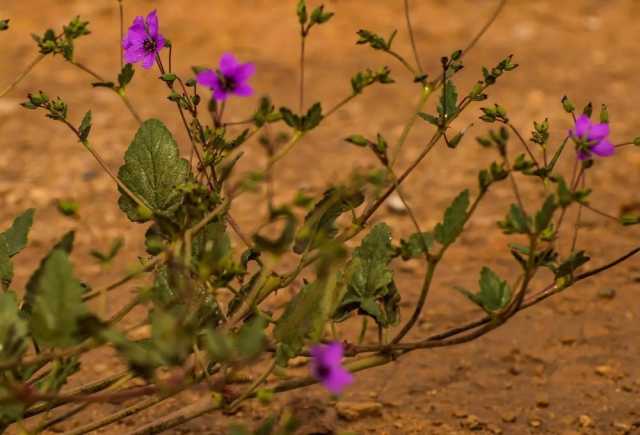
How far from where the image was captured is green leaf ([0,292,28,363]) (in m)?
1.55

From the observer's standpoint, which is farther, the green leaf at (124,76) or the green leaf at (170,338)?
the green leaf at (124,76)

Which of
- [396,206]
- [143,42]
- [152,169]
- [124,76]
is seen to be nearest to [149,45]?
[143,42]

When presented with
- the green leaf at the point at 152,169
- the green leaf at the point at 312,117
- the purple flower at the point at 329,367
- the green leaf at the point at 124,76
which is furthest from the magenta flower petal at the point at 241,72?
the purple flower at the point at 329,367

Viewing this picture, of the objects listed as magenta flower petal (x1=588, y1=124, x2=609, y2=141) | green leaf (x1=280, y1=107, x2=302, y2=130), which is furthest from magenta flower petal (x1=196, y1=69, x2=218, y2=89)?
magenta flower petal (x1=588, y1=124, x2=609, y2=141)

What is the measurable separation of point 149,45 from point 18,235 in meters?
0.43

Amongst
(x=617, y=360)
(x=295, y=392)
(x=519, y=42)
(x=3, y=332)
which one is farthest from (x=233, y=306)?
(x=519, y=42)

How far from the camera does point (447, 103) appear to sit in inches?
77.2

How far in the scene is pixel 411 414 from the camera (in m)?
2.52

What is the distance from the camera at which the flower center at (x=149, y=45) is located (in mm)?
1946

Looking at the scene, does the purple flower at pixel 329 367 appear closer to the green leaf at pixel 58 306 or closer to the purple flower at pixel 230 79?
the green leaf at pixel 58 306

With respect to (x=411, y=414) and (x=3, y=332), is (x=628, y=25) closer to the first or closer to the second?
(x=411, y=414)

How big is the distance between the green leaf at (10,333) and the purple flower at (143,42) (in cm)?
53

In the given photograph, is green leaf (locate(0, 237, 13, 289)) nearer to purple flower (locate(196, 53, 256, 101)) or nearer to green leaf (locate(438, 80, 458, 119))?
purple flower (locate(196, 53, 256, 101))

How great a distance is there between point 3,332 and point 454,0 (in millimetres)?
4599
